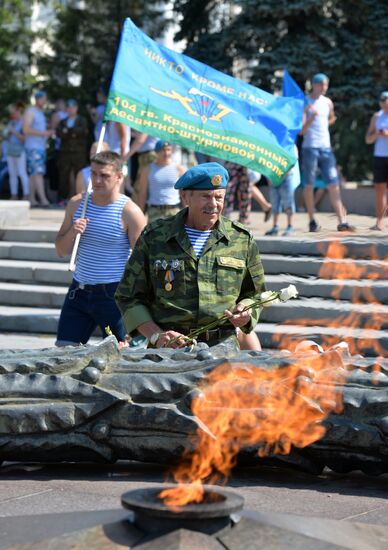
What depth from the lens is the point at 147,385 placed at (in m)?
4.83

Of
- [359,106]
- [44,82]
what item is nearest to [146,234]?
[359,106]

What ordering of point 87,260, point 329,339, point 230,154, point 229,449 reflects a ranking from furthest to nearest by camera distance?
1. point 230,154
2. point 329,339
3. point 87,260
4. point 229,449

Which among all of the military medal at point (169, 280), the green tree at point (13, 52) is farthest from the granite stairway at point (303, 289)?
the green tree at point (13, 52)

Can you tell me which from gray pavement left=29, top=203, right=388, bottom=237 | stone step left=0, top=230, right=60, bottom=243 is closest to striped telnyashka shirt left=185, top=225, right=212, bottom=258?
gray pavement left=29, top=203, right=388, bottom=237

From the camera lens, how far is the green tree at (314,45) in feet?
73.3

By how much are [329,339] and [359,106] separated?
1407 cm

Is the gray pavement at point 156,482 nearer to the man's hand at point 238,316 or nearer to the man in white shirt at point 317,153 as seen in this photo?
the man's hand at point 238,316

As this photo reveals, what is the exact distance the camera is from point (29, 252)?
39.6 ft

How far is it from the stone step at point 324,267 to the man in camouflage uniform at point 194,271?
400 cm

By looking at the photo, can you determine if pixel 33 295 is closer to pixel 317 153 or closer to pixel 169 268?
pixel 317 153

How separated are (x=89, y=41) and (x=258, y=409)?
74.9 feet

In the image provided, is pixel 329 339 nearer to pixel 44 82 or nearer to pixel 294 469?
pixel 294 469

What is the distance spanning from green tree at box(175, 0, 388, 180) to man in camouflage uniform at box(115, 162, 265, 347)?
16549 millimetres

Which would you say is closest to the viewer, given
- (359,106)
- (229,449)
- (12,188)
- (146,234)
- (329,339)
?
(229,449)
